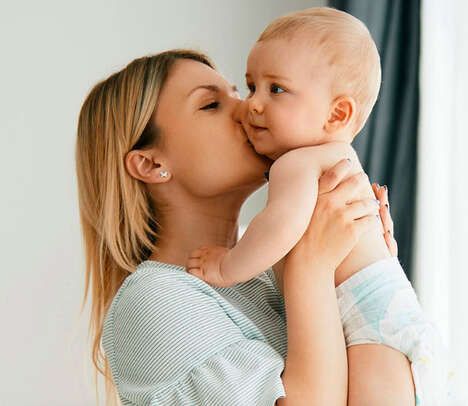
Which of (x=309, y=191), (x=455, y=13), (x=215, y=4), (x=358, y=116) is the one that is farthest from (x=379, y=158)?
Answer: (x=309, y=191)

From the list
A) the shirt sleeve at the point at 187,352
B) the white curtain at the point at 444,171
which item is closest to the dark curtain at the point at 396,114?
the white curtain at the point at 444,171

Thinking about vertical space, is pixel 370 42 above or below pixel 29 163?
above

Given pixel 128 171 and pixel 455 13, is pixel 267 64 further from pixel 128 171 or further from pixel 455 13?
pixel 455 13

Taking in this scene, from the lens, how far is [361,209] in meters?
1.58

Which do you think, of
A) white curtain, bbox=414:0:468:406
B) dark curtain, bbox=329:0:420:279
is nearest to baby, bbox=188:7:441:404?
white curtain, bbox=414:0:468:406

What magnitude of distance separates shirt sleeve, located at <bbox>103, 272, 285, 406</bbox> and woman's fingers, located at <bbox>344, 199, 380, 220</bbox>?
0.28 m

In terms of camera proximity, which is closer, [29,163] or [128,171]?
[128,171]

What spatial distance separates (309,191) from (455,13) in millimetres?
1465

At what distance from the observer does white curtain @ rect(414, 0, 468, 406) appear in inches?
106

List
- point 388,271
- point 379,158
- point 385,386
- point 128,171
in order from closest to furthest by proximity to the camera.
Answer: point 385,386, point 388,271, point 128,171, point 379,158

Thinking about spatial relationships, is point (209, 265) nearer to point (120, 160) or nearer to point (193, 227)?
point (193, 227)

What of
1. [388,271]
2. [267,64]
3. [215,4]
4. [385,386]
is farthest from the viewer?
[215,4]

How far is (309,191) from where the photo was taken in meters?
1.53

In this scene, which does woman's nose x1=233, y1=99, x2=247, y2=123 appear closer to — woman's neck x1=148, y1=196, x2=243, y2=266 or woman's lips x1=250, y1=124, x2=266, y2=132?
woman's lips x1=250, y1=124, x2=266, y2=132
